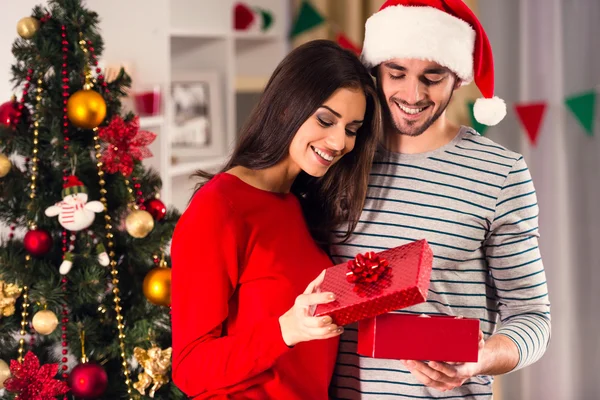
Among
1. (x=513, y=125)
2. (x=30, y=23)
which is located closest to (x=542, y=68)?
(x=513, y=125)

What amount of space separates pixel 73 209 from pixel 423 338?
804mm

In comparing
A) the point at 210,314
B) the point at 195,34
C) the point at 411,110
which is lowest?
the point at 210,314

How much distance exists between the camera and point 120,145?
169 centimetres

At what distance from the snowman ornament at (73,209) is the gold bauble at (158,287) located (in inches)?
6.9

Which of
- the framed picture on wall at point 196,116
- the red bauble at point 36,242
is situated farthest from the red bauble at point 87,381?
the framed picture on wall at point 196,116

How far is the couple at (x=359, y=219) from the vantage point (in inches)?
50.3

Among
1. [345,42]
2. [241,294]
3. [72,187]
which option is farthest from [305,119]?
[345,42]

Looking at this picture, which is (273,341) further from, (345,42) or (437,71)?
Answer: (345,42)

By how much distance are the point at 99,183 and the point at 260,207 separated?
1.64 feet

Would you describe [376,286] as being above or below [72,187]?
below

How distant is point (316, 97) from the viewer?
1372 millimetres

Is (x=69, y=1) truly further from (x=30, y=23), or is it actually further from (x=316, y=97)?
(x=316, y=97)

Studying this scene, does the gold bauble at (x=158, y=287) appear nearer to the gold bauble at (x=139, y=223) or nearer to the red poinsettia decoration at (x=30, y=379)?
the gold bauble at (x=139, y=223)

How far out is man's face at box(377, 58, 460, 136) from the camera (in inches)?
58.6
